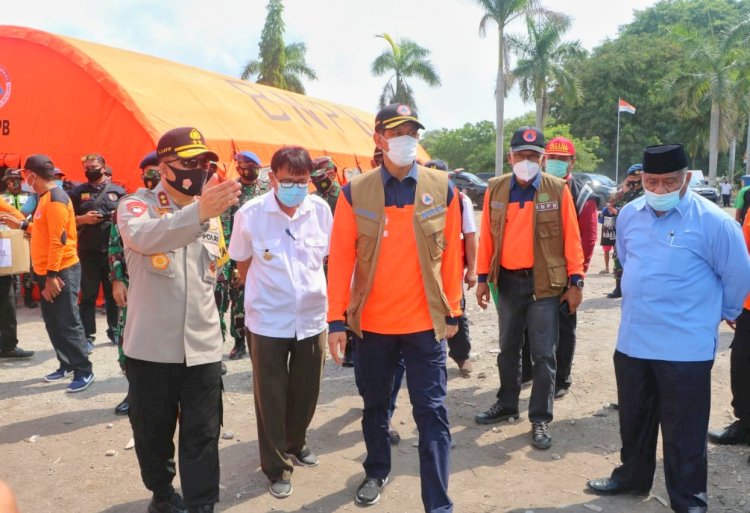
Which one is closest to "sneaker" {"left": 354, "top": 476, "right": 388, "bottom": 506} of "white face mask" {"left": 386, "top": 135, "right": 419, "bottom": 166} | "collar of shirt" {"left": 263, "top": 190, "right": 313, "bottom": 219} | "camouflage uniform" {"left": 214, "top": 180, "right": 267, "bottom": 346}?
"collar of shirt" {"left": 263, "top": 190, "right": 313, "bottom": 219}

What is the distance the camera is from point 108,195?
7.23 metres

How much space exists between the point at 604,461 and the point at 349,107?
51.2 feet

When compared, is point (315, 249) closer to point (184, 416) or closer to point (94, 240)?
point (184, 416)

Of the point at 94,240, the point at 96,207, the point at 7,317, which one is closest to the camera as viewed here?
the point at 7,317

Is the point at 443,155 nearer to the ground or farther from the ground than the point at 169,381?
farther from the ground

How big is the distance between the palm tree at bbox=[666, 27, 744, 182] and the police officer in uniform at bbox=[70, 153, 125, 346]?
3545 centimetres

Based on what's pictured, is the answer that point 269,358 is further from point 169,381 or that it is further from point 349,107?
point 349,107

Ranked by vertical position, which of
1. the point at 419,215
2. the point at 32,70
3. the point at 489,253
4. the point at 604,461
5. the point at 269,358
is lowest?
the point at 604,461

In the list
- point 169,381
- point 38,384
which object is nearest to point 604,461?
point 169,381

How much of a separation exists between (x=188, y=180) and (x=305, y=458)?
79.6 inches

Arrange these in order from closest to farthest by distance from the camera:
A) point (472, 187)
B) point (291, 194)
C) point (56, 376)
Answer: point (291, 194), point (56, 376), point (472, 187)

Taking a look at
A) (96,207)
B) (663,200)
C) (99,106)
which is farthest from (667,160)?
(99,106)

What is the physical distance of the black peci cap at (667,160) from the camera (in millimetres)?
3238

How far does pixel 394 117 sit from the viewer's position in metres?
3.35
